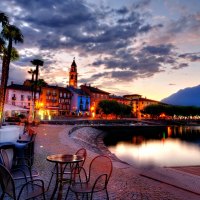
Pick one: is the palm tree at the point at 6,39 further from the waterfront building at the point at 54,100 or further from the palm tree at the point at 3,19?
the waterfront building at the point at 54,100

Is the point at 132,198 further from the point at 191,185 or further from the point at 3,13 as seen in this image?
the point at 3,13

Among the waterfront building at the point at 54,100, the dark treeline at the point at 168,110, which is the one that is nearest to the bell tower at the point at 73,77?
the waterfront building at the point at 54,100

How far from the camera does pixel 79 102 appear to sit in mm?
100562

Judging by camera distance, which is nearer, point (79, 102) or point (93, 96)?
point (79, 102)

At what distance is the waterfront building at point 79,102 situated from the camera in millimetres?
99225

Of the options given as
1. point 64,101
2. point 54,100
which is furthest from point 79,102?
point 54,100

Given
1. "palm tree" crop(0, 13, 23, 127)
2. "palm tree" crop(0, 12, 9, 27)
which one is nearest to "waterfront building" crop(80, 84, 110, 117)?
"palm tree" crop(0, 13, 23, 127)

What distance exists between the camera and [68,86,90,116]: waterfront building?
99.2 m

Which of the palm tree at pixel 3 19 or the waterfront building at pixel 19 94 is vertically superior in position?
the waterfront building at pixel 19 94

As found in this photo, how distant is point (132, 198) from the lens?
6.21 m

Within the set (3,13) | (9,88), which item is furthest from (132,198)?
(9,88)

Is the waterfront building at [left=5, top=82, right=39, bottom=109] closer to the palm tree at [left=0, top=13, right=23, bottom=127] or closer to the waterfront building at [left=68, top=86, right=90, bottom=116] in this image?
the waterfront building at [left=68, top=86, right=90, bottom=116]

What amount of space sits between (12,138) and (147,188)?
215 inches

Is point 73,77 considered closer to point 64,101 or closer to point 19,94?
point 64,101
